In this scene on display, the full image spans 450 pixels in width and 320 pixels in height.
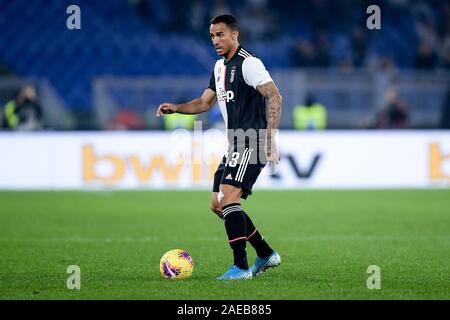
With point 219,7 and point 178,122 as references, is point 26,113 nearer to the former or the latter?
point 178,122

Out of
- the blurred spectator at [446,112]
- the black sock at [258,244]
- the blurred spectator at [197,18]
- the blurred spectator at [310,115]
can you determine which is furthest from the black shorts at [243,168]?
the blurred spectator at [197,18]

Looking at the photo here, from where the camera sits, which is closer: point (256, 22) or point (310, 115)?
point (310, 115)

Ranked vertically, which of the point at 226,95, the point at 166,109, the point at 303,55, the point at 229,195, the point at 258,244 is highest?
the point at 303,55

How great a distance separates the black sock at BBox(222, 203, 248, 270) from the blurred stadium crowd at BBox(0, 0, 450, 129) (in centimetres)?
1438

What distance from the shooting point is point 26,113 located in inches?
827

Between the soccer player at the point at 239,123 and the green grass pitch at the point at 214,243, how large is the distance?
0.44 m

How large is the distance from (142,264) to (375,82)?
594 inches

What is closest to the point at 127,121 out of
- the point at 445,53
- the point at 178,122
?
the point at 178,122

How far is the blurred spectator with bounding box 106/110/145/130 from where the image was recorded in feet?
69.6

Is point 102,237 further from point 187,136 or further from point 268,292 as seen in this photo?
point 187,136

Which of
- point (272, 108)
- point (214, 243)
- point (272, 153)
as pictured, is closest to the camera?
point (272, 153)

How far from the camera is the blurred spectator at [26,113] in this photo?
20859 millimetres

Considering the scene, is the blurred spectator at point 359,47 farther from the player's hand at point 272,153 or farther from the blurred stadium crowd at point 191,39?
the player's hand at point 272,153

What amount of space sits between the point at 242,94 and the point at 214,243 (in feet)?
10.9
